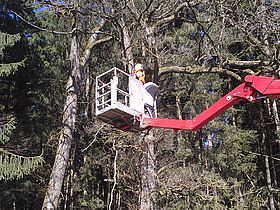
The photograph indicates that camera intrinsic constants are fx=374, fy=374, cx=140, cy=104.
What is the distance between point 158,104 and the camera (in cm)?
1252

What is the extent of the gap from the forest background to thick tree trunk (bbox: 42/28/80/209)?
1.1 inches

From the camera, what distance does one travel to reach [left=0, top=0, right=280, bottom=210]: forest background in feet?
23.7

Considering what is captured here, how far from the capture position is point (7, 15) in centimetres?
1287

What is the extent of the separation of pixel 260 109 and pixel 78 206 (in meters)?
8.98

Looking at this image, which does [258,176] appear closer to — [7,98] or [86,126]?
[86,126]

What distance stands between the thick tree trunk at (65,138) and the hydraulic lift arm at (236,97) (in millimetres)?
4517

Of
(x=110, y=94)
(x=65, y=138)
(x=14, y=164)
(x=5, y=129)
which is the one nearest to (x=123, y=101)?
(x=110, y=94)

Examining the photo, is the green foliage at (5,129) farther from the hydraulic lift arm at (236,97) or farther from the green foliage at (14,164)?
the hydraulic lift arm at (236,97)

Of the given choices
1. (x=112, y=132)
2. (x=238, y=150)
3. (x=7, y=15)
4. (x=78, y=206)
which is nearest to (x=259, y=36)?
(x=112, y=132)

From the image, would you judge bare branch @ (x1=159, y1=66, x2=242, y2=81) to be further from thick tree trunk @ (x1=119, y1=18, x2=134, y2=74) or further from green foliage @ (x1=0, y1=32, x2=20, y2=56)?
green foliage @ (x1=0, y1=32, x2=20, y2=56)

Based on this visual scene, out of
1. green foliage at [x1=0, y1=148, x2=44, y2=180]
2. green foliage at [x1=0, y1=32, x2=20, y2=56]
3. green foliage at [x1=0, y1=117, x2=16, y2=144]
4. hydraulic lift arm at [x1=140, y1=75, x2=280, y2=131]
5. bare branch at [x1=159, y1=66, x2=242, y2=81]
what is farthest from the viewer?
green foliage at [x1=0, y1=32, x2=20, y2=56]

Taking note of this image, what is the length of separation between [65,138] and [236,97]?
566 cm

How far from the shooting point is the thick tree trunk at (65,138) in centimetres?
859

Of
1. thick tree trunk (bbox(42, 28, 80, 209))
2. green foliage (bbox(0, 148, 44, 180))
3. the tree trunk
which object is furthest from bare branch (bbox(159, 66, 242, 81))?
green foliage (bbox(0, 148, 44, 180))
